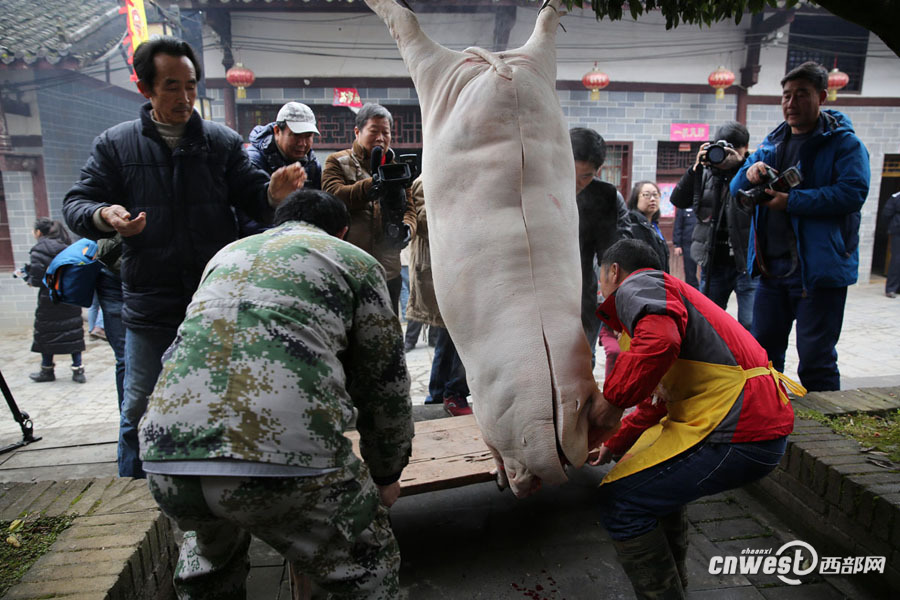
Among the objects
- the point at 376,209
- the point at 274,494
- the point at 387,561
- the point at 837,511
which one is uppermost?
the point at 376,209

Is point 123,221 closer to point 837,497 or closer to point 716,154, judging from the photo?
point 837,497

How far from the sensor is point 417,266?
3850 millimetres

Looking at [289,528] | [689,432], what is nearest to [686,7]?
[689,432]

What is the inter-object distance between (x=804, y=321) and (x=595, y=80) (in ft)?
21.4

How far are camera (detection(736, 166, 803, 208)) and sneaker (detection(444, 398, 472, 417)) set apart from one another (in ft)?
7.03

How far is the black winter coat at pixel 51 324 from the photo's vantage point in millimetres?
6051

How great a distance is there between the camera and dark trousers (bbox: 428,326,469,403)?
12.7ft

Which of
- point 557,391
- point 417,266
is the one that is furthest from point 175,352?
point 417,266

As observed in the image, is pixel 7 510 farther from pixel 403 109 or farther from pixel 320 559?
pixel 403 109

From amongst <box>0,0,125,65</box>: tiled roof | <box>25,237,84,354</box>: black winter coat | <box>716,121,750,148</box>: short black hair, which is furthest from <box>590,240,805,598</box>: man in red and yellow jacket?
<box>0,0,125,65</box>: tiled roof

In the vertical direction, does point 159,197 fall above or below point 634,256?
above

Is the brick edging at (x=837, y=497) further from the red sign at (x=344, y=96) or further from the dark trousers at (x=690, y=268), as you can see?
the red sign at (x=344, y=96)

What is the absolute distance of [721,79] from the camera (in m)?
8.94

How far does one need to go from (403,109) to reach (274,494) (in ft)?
27.4
